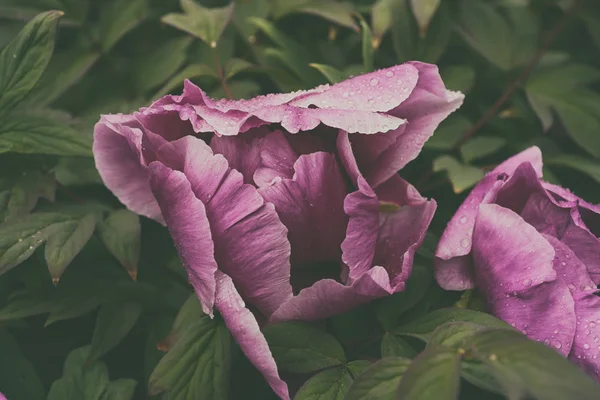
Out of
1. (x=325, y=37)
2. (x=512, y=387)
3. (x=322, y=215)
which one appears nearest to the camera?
(x=512, y=387)

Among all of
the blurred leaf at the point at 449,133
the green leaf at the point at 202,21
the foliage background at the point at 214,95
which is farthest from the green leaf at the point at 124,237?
the blurred leaf at the point at 449,133

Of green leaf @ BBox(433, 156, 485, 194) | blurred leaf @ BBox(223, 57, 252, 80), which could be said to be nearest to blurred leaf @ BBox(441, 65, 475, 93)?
green leaf @ BBox(433, 156, 485, 194)

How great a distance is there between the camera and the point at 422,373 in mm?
424

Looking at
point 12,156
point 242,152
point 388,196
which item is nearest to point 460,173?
point 388,196

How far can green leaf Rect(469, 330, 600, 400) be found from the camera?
1.24 feet

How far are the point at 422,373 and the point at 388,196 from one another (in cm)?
20

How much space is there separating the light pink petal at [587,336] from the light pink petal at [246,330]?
20cm

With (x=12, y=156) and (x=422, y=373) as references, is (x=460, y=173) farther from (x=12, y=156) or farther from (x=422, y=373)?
(x=12, y=156)

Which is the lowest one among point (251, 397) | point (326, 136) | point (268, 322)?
point (251, 397)

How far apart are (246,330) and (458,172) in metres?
0.30

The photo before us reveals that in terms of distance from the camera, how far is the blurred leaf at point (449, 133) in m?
0.77

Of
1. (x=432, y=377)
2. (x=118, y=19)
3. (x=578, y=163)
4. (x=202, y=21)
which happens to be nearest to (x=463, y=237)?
(x=432, y=377)

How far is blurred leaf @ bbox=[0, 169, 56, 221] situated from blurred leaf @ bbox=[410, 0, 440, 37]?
41cm

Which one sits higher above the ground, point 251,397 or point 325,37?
point 325,37
